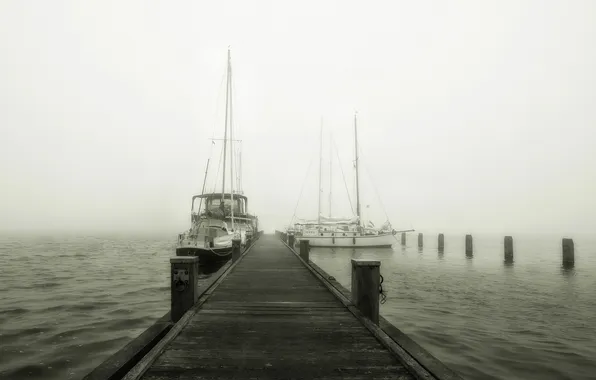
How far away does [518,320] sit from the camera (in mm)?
11484

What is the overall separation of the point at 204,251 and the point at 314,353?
18.7m

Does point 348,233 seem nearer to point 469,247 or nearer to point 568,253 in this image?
point 469,247

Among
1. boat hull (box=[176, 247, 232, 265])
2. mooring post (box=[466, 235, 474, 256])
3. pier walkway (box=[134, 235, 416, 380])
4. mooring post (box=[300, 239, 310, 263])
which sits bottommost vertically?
mooring post (box=[466, 235, 474, 256])

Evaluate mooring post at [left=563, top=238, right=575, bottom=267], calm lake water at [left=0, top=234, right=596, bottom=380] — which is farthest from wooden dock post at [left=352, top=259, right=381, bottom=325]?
mooring post at [left=563, top=238, right=575, bottom=267]

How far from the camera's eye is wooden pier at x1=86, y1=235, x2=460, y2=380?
415 cm

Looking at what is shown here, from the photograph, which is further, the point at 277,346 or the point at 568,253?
the point at 568,253

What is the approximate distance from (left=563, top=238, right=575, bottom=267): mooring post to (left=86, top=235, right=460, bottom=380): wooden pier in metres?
30.0

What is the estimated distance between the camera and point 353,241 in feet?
146

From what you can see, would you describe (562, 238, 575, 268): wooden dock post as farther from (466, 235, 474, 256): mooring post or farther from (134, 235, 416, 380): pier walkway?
(134, 235, 416, 380): pier walkway

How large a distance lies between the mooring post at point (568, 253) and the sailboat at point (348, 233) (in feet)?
61.2

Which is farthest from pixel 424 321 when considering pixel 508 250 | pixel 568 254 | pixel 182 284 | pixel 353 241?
pixel 353 241

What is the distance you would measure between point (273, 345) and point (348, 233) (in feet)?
132

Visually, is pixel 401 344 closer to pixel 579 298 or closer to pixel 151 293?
pixel 151 293

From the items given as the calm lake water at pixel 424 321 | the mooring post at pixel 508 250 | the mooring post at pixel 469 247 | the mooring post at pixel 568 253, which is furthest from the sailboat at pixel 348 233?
the calm lake water at pixel 424 321
